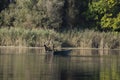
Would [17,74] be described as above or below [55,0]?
below

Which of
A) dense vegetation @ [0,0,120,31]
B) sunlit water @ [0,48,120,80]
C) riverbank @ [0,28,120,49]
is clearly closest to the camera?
sunlit water @ [0,48,120,80]

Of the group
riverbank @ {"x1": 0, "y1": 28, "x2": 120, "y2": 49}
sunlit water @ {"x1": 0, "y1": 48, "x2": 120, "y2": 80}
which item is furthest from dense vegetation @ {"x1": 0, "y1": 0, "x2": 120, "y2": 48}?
sunlit water @ {"x1": 0, "y1": 48, "x2": 120, "y2": 80}

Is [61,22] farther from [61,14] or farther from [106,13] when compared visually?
[106,13]

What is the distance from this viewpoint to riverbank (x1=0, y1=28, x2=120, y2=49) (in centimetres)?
5675

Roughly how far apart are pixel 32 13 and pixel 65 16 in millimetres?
4805

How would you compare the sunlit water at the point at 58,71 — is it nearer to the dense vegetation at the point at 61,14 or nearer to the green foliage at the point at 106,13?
the dense vegetation at the point at 61,14

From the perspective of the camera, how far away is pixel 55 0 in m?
63.8

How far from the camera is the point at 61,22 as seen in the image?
6500cm

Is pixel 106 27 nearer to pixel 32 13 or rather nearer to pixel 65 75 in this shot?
pixel 32 13

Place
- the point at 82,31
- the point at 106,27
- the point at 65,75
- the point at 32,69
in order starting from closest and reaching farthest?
1. the point at 65,75
2. the point at 32,69
3. the point at 82,31
4. the point at 106,27

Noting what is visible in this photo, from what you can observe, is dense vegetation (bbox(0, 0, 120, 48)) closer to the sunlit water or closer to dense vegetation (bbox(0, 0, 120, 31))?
dense vegetation (bbox(0, 0, 120, 31))

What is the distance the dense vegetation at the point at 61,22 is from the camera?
2253 inches

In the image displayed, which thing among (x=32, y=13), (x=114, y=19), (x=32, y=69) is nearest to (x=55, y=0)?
(x=32, y=13)

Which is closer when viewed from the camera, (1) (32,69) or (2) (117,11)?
(1) (32,69)
